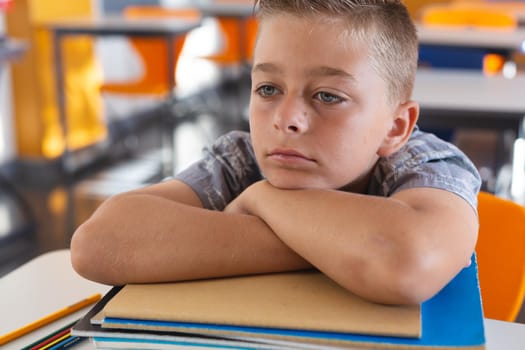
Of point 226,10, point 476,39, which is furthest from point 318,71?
point 226,10

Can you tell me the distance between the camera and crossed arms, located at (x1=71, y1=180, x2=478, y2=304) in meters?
0.69

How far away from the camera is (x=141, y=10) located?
5.45 meters

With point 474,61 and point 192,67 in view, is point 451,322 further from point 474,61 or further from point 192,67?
point 192,67

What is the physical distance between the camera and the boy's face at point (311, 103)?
2.65ft

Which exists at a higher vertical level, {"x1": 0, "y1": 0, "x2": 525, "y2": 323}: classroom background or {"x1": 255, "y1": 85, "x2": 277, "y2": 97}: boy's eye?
{"x1": 255, "y1": 85, "x2": 277, "y2": 97}: boy's eye

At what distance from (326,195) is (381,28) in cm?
27

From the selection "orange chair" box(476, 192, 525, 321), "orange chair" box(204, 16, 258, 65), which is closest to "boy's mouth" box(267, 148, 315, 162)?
"orange chair" box(476, 192, 525, 321)

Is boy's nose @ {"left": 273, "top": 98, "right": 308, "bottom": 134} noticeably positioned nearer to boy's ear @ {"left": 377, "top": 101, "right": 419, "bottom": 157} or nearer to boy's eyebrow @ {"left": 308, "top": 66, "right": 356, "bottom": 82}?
boy's eyebrow @ {"left": 308, "top": 66, "right": 356, "bottom": 82}

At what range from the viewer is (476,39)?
350 cm

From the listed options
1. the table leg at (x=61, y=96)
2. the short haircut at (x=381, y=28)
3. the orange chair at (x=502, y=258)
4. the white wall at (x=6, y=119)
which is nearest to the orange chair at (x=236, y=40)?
the table leg at (x=61, y=96)

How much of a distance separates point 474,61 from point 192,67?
14.3 feet

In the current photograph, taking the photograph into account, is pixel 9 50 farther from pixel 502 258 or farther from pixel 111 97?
pixel 502 258

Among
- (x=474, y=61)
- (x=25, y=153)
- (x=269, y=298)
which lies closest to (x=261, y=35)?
(x=269, y=298)

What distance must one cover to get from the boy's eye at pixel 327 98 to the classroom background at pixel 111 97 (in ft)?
5.07
